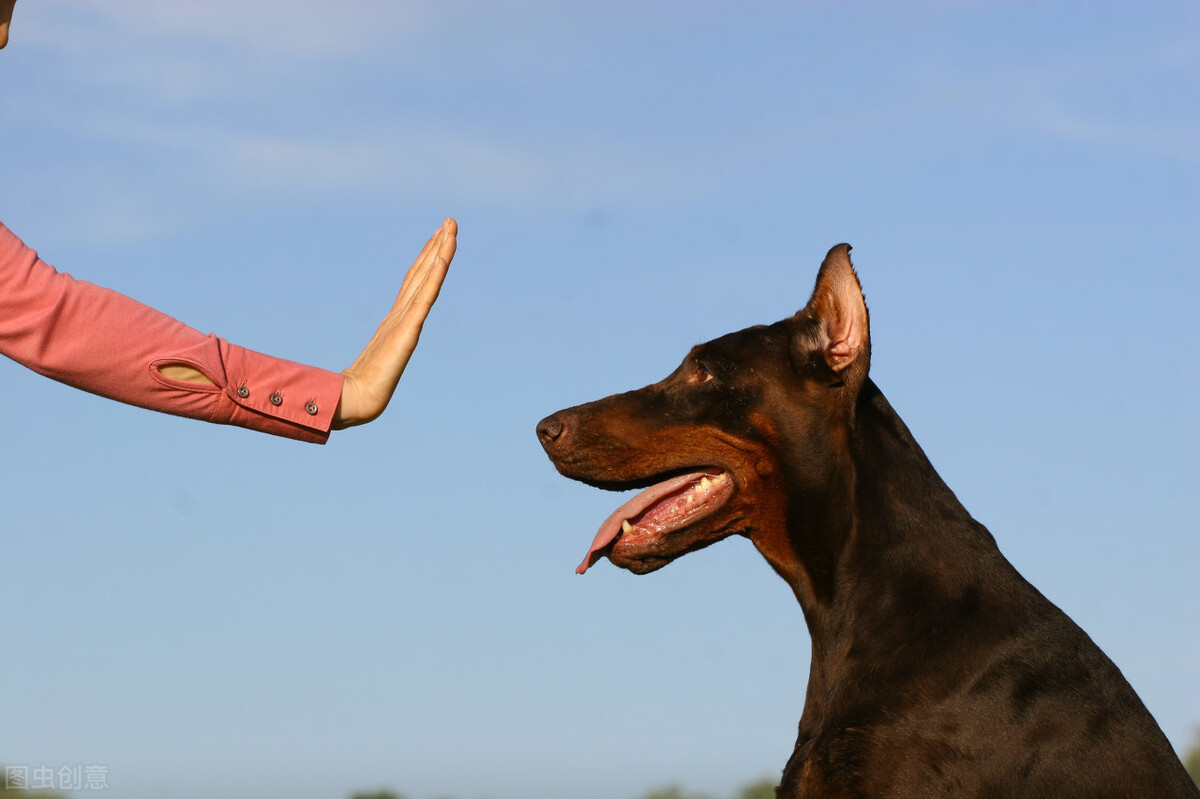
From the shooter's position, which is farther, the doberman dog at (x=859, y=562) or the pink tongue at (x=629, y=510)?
the pink tongue at (x=629, y=510)

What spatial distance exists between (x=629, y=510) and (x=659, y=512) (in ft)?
0.56

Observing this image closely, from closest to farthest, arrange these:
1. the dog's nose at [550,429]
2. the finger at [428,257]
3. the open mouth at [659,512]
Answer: the finger at [428,257] < the open mouth at [659,512] < the dog's nose at [550,429]

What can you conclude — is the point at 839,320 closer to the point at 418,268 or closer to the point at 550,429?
the point at 550,429

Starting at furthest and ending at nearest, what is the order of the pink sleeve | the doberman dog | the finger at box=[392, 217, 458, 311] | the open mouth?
the open mouth
the doberman dog
the finger at box=[392, 217, 458, 311]
the pink sleeve

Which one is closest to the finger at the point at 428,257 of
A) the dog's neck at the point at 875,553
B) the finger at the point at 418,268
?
the finger at the point at 418,268

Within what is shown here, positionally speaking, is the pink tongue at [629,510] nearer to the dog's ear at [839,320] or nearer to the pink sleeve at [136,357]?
the dog's ear at [839,320]

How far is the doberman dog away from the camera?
459 centimetres

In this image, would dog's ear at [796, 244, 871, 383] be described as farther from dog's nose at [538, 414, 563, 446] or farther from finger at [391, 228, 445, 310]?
finger at [391, 228, 445, 310]

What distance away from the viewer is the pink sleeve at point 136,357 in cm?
244

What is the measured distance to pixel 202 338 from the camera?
2.67 meters

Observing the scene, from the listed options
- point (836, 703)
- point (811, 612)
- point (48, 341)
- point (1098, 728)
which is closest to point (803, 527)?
point (811, 612)

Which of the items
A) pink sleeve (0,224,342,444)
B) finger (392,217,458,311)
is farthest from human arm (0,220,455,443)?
finger (392,217,458,311)

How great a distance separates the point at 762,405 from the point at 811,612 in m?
0.98

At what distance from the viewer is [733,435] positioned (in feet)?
17.8
